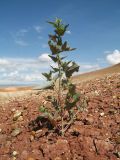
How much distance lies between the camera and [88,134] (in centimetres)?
666

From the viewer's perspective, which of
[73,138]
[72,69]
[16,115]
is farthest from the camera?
[16,115]

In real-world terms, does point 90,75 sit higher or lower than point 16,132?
higher

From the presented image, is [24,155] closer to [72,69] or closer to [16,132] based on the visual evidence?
[16,132]

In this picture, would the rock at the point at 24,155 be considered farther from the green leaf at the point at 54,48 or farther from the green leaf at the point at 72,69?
the green leaf at the point at 54,48

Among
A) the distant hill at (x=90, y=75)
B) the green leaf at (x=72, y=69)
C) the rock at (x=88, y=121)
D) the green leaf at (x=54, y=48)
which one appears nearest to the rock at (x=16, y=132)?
the rock at (x=88, y=121)

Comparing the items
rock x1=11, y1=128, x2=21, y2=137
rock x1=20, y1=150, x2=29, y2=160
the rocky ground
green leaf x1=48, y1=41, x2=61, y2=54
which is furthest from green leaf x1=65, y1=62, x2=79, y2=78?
rock x1=11, y1=128, x2=21, y2=137

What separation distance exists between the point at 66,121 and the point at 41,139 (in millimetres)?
773

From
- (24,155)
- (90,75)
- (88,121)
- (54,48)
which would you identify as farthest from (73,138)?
(90,75)

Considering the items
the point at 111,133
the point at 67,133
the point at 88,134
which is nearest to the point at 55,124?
the point at 67,133

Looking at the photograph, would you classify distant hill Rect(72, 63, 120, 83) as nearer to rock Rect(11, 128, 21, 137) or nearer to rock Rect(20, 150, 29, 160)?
rock Rect(11, 128, 21, 137)

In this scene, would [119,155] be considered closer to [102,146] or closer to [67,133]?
[102,146]

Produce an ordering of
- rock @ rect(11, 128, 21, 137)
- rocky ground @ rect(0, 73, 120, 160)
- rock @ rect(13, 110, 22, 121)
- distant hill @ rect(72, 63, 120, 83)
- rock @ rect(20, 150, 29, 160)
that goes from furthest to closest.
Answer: distant hill @ rect(72, 63, 120, 83), rock @ rect(13, 110, 22, 121), rock @ rect(11, 128, 21, 137), rock @ rect(20, 150, 29, 160), rocky ground @ rect(0, 73, 120, 160)

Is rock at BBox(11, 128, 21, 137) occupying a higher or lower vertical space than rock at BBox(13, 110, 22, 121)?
lower

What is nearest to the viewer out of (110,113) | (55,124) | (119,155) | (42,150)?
(119,155)
